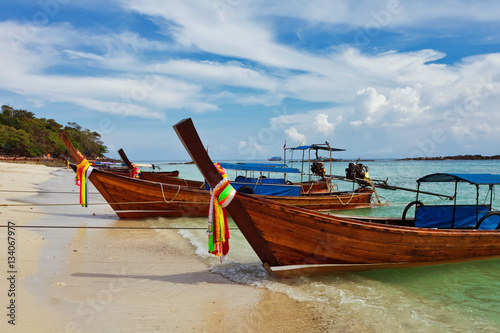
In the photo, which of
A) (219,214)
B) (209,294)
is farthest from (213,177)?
(209,294)

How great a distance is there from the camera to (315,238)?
530 cm

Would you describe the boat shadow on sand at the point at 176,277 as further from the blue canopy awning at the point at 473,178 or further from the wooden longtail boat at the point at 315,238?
→ the blue canopy awning at the point at 473,178

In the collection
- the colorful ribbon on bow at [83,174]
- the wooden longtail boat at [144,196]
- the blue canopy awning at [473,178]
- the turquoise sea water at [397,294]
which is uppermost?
the blue canopy awning at [473,178]

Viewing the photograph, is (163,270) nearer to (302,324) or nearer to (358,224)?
(302,324)

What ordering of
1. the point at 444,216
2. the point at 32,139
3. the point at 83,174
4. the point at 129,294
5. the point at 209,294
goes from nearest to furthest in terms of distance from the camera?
the point at 129,294 < the point at 209,294 < the point at 444,216 < the point at 83,174 < the point at 32,139

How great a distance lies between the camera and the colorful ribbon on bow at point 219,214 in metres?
4.81

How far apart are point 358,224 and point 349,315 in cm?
157

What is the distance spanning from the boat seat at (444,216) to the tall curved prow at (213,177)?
410 cm

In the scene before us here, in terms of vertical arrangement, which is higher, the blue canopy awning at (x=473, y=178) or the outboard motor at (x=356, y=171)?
the blue canopy awning at (x=473, y=178)

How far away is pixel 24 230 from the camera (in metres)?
7.89

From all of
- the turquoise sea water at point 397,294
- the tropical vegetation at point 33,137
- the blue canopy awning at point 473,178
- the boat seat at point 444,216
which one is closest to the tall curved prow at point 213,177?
the turquoise sea water at point 397,294

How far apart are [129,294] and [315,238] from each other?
2881 mm

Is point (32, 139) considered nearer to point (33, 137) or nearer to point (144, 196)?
point (33, 137)

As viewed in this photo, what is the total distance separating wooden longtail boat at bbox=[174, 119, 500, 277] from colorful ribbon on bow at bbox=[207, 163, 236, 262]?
0.10 metres
